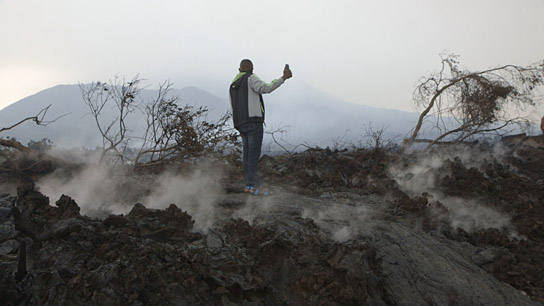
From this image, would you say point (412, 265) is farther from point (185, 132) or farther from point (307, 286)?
point (185, 132)

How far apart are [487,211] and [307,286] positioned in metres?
4.33

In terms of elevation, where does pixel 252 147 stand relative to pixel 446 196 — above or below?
above

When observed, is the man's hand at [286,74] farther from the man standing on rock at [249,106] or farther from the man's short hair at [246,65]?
the man's short hair at [246,65]

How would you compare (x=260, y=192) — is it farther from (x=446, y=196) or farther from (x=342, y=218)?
(x=446, y=196)

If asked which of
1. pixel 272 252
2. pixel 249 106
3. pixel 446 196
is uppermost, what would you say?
pixel 249 106

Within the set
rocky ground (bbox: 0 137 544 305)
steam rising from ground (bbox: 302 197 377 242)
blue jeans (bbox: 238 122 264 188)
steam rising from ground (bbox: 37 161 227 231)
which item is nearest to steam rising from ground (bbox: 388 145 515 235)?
rocky ground (bbox: 0 137 544 305)

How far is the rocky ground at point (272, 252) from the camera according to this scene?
2607 mm

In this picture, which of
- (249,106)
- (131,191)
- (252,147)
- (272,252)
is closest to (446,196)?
(252,147)

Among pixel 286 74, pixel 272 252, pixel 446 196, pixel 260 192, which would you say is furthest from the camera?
pixel 446 196

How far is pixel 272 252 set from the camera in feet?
10.4

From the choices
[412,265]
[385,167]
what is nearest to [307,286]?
[412,265]

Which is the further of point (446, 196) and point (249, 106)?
point (446, 196)

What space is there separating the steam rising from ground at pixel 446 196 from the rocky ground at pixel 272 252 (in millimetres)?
35

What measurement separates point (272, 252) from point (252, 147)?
93.8 inches
